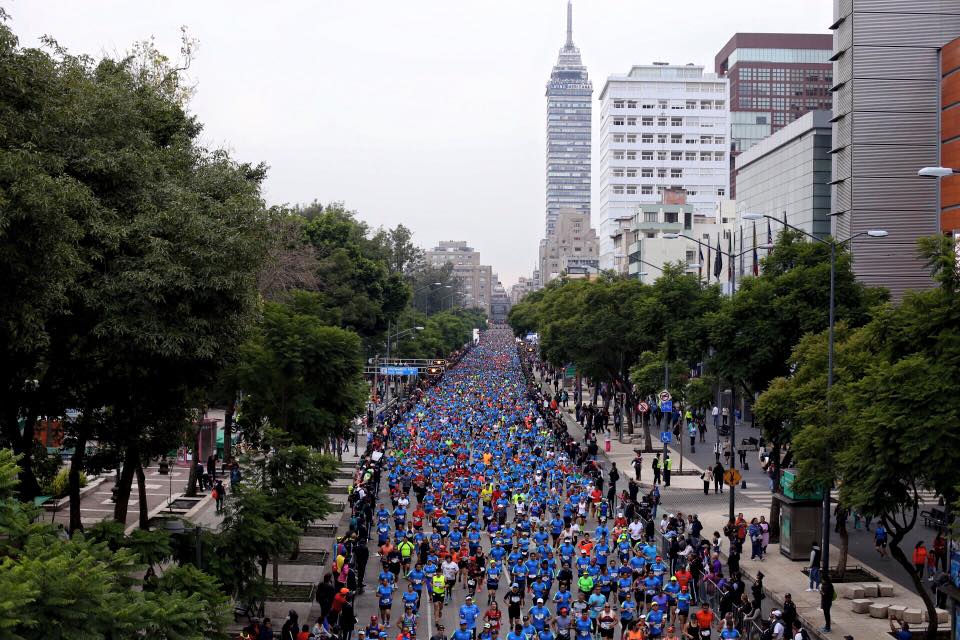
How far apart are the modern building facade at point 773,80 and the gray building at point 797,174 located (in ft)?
312

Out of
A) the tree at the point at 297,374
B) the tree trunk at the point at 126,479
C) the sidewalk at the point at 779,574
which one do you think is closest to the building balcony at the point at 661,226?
the sidewalk at the point at 779,574

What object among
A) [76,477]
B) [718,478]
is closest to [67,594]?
[76,477]

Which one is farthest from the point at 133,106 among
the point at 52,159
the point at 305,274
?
the point at 305,274

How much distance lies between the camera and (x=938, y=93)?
5500 cm

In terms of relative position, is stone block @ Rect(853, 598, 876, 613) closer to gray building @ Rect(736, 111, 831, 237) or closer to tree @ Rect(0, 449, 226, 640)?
tree @ Rect(0, 449, 226, 640)

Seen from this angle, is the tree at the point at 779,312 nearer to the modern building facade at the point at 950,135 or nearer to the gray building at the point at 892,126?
the modern building facade at the point at 950,135

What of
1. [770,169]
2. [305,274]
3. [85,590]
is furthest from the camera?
[770,169]

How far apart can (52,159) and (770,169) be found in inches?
2558

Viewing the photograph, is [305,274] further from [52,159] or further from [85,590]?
[85,590]

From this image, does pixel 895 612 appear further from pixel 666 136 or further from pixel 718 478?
pixel 666 136

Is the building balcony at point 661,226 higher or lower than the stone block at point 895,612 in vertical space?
higher

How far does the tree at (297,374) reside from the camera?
3111 cm

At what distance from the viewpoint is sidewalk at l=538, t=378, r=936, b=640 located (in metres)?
21.6

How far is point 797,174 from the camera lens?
68.5 metres
